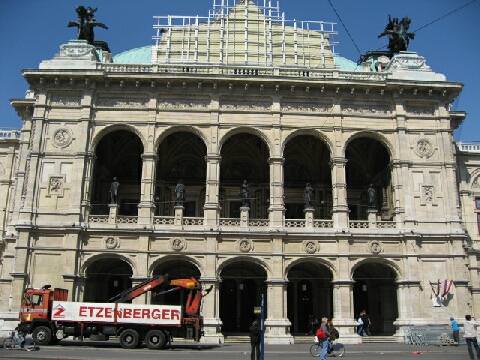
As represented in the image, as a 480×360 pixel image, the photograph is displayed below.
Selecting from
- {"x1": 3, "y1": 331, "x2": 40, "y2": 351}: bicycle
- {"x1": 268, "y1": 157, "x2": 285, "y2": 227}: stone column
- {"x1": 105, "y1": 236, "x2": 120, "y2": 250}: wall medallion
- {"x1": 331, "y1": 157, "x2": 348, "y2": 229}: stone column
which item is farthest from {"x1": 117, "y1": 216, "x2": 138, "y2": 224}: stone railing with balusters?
{"x1": 331, "y1": 157, "x2": 348, "y2": 229}: stone column

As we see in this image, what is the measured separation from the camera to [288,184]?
117 feet

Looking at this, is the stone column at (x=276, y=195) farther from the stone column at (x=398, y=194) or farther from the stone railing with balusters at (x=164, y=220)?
the stone column at (x=398, y=194)

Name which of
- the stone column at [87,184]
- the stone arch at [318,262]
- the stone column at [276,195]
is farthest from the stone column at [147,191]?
the stone arch at [318,262]

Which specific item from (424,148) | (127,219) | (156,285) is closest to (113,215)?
(127,219)

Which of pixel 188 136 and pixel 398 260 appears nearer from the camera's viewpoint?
pixel 398 260

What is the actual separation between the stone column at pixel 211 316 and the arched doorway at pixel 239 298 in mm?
4394

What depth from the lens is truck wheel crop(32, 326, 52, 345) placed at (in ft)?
74.1

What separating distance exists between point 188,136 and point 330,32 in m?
12.9

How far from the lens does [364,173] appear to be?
3631 cm

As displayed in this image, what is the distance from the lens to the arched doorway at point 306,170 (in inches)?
1396

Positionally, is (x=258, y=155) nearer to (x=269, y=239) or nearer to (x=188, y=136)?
(x=188, y=136)

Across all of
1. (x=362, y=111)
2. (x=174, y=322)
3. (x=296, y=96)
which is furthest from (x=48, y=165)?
(x=362, y=111)

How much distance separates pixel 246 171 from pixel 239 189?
1.56m

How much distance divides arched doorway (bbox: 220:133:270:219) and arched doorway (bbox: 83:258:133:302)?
815cm
